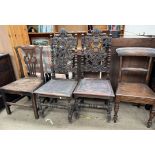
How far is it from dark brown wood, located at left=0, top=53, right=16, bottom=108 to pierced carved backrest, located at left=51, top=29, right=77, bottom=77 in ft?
2.64

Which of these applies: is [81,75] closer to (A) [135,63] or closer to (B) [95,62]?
(B) [95,62]

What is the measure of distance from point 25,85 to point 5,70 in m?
0.54

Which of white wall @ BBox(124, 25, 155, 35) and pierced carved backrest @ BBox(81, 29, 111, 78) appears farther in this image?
white wall @ BBox(124, 25, 155, 35)

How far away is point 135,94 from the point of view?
164cm

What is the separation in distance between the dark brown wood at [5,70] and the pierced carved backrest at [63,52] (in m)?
0.81

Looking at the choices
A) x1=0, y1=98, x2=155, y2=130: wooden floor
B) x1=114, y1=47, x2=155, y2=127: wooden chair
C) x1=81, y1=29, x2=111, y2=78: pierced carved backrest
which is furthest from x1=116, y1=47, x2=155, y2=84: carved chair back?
x1=0, y1=98, x2=155, y2=130: wooden floor

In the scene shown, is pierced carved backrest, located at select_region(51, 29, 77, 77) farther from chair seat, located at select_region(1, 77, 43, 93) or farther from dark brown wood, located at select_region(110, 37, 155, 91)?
dark brown wood, located at select_region(110, 37, 155, 91)

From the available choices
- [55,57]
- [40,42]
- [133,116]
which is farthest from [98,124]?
[40,42]

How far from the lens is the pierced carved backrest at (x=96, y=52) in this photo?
6.05 ft

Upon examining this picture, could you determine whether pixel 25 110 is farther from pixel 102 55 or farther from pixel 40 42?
pixel 40 42

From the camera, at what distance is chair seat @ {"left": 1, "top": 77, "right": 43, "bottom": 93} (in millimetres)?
1845

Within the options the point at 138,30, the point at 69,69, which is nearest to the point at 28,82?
the point at 69,69

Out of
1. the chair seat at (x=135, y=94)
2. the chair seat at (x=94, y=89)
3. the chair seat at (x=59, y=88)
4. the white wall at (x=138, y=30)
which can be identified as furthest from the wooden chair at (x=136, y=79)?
the white wall at (x=138, y=30)

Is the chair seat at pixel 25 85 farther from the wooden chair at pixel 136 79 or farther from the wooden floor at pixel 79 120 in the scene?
the wooden chair at pixel 136 79
